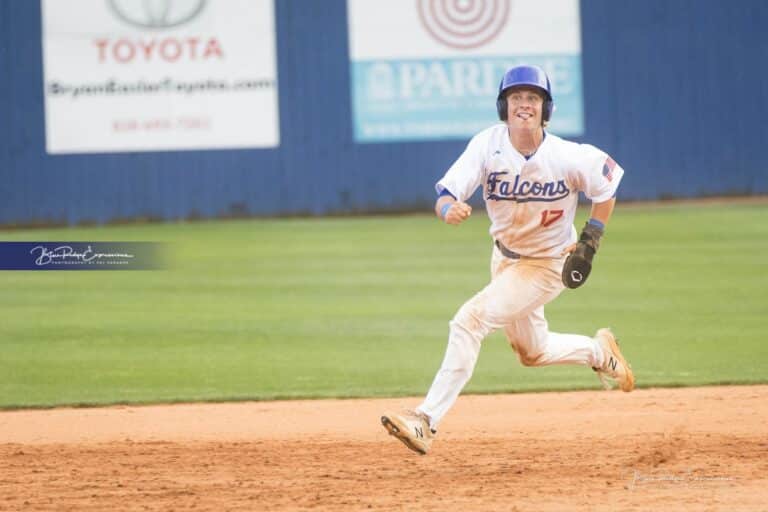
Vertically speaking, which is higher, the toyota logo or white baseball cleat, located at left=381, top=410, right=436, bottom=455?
the toyota logo

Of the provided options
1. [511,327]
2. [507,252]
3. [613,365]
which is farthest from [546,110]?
[613,365]

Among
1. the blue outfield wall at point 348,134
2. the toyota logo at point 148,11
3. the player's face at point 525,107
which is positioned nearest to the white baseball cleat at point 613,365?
the player's face at point 525,107

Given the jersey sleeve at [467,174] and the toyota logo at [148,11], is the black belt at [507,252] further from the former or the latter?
the toyota logo at [148,11]

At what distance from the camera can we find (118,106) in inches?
799

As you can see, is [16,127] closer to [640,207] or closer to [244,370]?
[640,207]

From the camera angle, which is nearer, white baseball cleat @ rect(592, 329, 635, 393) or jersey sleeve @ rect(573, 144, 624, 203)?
jersey sleeve @ rect(573, 144, 624, 203)

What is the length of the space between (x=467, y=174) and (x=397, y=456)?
57.9 inches

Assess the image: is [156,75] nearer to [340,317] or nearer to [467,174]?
[340,317]

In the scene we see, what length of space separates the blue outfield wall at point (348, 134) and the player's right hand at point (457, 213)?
15.1 metres

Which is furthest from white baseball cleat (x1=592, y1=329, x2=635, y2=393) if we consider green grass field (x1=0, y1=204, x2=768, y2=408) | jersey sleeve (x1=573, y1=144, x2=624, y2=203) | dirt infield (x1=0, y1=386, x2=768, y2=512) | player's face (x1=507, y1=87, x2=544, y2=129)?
player's face (x1=507, y1=87, x2=544, y2=129)

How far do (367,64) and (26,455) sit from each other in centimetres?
1469

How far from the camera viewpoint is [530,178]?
6.08 m

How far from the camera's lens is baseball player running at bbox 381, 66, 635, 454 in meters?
5.98

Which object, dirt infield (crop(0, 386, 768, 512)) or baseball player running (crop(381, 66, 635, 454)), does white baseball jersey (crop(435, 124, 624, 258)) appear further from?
dirt infield (crop(0, 386, 768, 512))
